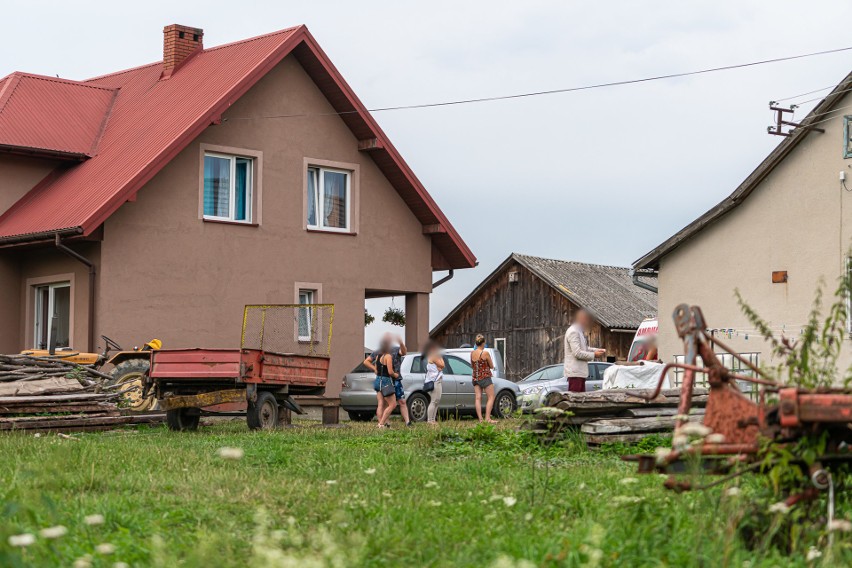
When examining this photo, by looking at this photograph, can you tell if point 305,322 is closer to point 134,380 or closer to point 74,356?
point 134,380

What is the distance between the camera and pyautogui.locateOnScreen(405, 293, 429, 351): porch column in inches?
1121

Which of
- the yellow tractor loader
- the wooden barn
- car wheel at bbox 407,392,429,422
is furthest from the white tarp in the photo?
the wooden barn

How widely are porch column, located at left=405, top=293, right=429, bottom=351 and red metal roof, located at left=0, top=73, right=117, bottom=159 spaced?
25.8ft

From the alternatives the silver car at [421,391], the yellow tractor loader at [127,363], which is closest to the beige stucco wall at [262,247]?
the yellow tractor loader at [127,363]

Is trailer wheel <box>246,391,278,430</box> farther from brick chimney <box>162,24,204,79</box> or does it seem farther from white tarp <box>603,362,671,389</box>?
brick chimney <box>162,24,204,79</box>

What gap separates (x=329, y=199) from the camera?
27531 mm

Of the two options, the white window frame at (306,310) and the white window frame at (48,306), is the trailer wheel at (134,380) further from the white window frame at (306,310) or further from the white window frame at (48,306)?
the white window frame at (306,310)

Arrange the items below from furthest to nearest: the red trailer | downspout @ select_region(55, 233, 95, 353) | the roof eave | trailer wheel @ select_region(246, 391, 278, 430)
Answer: the roof eave, downspout @ select_region(55, 233, 95, 353), trailer wheel @ select_region(246, 391, 278, 430), the red trailer

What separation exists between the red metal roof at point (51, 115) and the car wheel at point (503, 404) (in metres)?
10.2

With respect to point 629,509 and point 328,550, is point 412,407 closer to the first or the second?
point 629,509

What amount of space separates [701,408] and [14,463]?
843 cm

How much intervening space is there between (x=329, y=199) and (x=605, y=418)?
→ 1427 centimetres

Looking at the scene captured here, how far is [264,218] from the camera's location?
26125 mm

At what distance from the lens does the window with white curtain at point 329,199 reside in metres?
27.3
